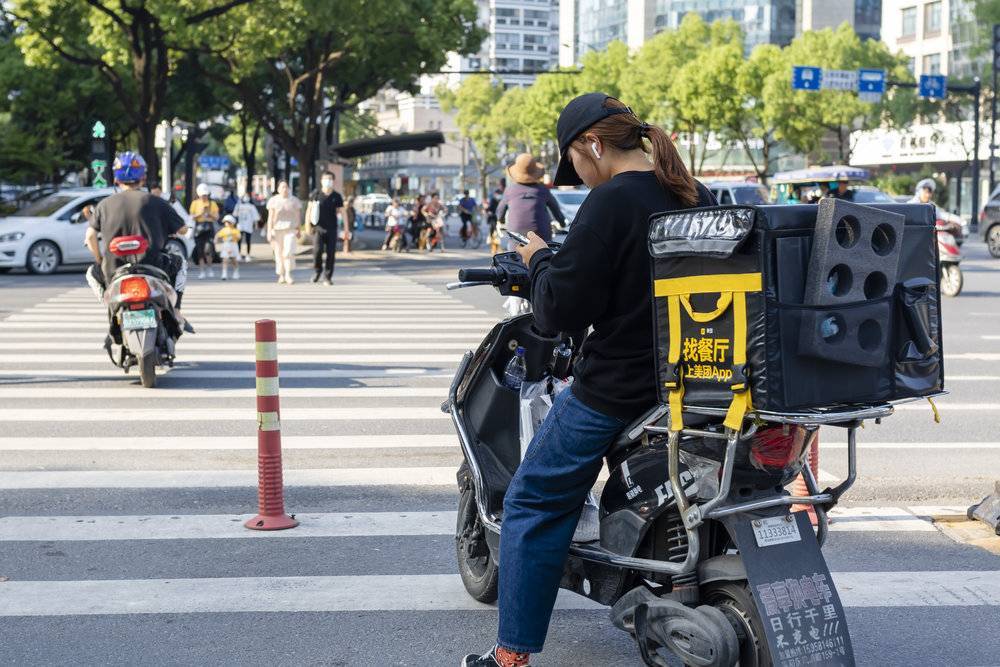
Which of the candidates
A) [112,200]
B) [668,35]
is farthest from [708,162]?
[112,200]

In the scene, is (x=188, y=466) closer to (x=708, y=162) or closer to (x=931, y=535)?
(x=931, y=535)

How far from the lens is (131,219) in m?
10.1

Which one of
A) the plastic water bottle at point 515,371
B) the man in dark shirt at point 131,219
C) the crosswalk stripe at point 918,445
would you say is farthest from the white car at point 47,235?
the plastic water bottle at point 515,371

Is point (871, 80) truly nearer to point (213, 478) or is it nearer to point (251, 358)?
point (251, 358)

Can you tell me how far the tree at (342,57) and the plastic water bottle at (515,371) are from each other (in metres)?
25.8

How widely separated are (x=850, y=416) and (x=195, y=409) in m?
6.41

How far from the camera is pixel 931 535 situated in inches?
228

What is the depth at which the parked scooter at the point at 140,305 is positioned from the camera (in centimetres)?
985

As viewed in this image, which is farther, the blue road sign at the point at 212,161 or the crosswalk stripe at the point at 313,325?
the blue road sign at the point at 212,161

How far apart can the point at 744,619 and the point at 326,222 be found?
709 inches

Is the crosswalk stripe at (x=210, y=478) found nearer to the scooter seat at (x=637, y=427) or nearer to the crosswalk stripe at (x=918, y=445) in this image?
the crosswalk stripe at (x=918, y=445)

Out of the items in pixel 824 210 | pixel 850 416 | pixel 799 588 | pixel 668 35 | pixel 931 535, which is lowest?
pixel 931 535

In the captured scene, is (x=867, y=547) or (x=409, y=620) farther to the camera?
(x=867, y=547)

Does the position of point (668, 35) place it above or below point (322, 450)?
above
